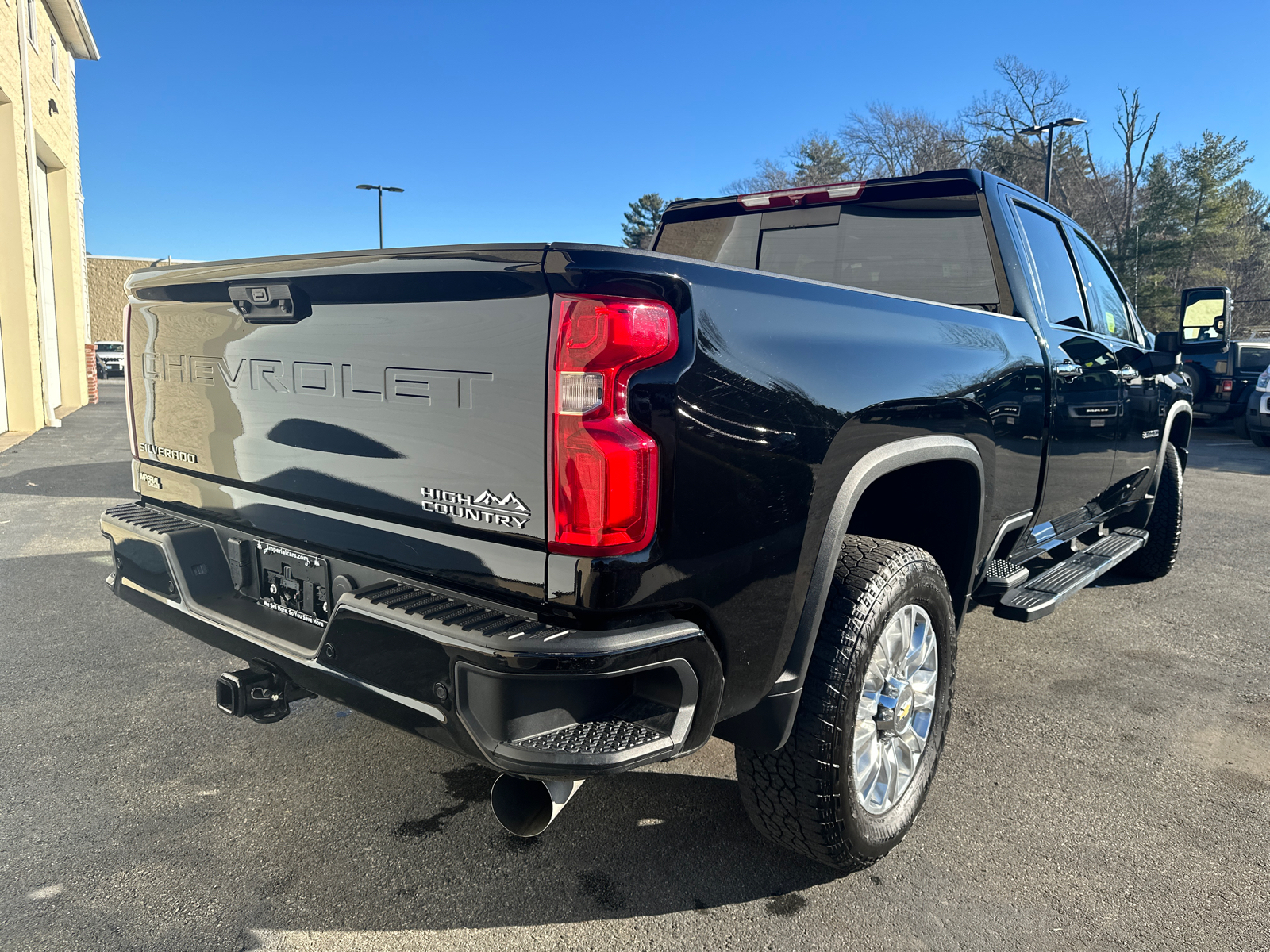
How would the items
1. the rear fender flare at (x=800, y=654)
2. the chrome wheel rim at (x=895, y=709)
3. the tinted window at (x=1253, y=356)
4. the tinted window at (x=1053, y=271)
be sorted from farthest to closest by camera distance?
the tinted window at (x=1253, y=356) → the tinted window at (x=1053, y=271) → the chrome wheel rim at (x=895, y=709) → the rear fender flare at (x=800, y=654)

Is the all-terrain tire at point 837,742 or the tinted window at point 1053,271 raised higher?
the tinted window at point 1053,271

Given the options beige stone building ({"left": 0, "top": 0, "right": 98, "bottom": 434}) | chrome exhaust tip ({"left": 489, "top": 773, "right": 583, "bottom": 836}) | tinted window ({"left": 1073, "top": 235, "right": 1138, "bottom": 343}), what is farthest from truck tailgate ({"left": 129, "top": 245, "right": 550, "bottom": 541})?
beige stone building ({"left": 0, "top": 0, "right": 98, "bottom": 434})

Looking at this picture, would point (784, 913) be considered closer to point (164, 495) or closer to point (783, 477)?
point (783, 477)

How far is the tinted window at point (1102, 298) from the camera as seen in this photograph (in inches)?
169

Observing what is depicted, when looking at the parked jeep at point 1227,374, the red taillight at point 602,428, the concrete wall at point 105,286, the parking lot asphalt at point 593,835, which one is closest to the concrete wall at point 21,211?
the parking lot asphalt at point 593,835

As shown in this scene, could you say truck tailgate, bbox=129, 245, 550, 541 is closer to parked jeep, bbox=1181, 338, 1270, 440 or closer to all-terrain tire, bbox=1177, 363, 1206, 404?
parked jeep, bbox=1181, 338, 1270, 440

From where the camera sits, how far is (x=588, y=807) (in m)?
2.81

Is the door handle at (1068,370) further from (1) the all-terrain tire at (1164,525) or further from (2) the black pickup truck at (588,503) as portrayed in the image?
(1) the all-terrain tire at (1164,525)

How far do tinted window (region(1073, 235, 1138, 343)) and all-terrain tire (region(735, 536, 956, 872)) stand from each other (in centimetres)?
247

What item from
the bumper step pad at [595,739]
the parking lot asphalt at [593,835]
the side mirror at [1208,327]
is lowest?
the parking lot asphalt at [593,835]

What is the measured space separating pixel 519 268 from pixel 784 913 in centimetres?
175

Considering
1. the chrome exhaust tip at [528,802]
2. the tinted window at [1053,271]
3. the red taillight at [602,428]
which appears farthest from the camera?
the tinted window at [1053,271]

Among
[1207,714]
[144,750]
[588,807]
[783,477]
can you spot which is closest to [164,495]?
[144,750]

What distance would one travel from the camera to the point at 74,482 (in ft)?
28.5
